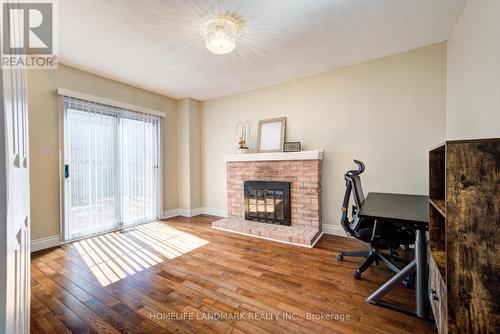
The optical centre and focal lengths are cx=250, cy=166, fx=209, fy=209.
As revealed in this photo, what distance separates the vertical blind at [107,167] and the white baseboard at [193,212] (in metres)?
0.29

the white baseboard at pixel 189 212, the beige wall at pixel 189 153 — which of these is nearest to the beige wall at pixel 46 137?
the beige wall at pixel 189 153

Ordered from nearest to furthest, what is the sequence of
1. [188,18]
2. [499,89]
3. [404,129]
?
1. [499,89]
2. [188,18]
3. [404,129]

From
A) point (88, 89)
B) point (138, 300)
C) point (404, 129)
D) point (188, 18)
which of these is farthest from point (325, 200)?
point (88, 89)

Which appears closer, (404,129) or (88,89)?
(404,129)

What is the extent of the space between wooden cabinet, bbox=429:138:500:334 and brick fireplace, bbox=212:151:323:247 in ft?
6.47

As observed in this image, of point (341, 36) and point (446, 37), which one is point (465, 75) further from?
point (341, 36)

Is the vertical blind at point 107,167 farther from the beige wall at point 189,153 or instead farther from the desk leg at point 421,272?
the desk leg at point 421,272

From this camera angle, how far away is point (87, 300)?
173 centimetres

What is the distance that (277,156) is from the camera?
349 centimetres

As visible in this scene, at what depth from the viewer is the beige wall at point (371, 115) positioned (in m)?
2.61

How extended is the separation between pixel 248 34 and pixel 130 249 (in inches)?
119

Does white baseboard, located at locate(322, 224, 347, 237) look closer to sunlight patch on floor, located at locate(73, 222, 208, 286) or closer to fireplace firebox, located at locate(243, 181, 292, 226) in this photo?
fireplace firebox, located at locate(243, 181, 292, 226)

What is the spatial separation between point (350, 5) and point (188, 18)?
4.96ft

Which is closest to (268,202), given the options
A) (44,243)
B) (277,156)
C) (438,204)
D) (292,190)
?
(292,190)
